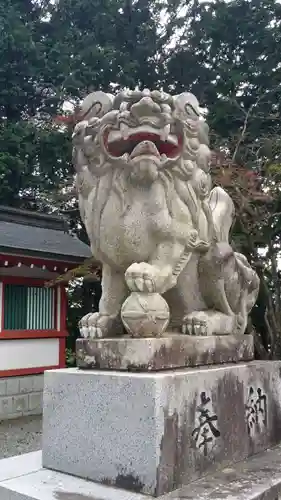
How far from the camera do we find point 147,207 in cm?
262

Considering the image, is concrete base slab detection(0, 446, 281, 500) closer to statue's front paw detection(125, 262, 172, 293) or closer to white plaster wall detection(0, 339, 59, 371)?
statue's front paw detection(125, 262, 172, 293)

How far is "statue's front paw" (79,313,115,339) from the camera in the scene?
269cm

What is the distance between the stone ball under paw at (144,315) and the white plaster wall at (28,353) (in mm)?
6429

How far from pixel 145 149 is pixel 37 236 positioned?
765 cm

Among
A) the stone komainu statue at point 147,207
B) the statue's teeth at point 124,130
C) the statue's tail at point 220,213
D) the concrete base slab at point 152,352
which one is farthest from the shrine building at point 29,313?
the statue's teeth at point 124,130

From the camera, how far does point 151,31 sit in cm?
1455

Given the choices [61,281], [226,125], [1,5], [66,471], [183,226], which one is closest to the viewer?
[66,471]

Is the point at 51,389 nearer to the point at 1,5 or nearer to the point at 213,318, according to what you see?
the point at 213,318

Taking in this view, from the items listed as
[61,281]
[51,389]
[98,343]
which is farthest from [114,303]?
[61,281]

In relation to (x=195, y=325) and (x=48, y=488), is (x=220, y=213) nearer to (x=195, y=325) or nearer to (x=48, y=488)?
(x=195, y=325)

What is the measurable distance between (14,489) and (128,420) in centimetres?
62

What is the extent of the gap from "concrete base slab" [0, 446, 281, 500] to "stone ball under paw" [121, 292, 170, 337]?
734 millimetres

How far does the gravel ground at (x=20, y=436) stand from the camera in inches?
241

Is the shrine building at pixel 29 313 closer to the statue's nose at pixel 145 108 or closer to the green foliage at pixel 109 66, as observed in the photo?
the green foliage at pixel 109 66
